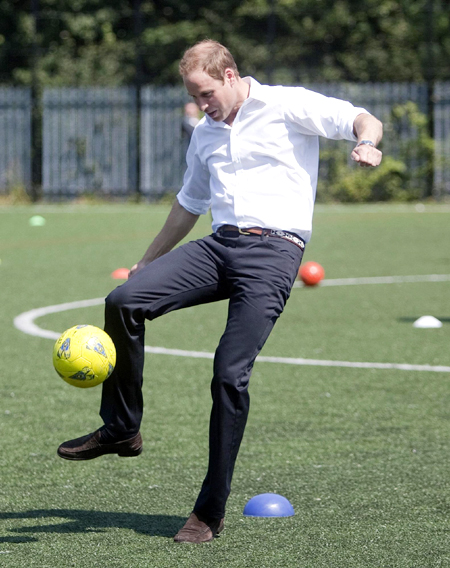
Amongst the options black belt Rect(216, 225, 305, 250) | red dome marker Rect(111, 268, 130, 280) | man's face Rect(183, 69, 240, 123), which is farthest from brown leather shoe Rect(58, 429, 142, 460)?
red dome marker Rect(111, 268, 130, 280)

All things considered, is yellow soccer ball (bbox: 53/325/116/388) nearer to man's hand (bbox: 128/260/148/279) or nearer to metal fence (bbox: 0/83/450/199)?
man's hand (bbox: 128/260/148/279)

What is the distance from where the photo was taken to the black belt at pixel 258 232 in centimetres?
470

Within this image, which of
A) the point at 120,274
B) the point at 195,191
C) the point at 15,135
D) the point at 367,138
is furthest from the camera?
the point at 15,135

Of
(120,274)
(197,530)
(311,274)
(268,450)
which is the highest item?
(197,530)

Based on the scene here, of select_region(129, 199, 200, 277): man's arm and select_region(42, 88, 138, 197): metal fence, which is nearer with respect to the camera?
select_region(129, 199, 200, 277): man's arm

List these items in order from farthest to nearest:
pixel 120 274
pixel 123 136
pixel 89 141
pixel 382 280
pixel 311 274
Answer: pixel 89 141, pixel 123 136, pixel 120 274, pixel 382 280, pixel 311 274

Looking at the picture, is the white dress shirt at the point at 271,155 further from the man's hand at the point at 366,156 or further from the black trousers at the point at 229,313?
the man's hand at the point at 366,156

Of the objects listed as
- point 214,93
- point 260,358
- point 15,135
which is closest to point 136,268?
point 214,93

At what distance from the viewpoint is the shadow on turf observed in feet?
15.3

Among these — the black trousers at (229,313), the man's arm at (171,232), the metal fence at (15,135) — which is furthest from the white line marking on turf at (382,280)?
the metal fence at (15,135)

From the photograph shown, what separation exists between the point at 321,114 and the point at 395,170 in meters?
24.5

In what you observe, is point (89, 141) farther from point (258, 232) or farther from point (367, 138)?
point (367, 138)

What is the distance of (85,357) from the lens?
4652 mm

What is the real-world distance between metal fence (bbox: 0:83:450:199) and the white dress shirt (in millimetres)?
24531
